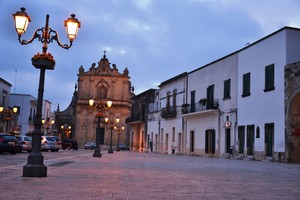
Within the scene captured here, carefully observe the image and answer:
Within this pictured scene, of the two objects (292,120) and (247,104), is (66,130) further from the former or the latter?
(292,120)

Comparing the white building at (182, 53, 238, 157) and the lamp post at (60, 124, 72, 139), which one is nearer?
the white building at (182, 53, 238, 157)

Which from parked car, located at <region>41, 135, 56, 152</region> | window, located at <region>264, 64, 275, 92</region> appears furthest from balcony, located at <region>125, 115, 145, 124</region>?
window, located at <region>264, 64, 275, 92</region>

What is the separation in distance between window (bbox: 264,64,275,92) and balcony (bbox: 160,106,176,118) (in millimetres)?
18116

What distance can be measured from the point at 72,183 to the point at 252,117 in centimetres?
2112

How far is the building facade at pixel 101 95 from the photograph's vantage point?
240ft

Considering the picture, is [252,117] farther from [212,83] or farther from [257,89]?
[212,83]

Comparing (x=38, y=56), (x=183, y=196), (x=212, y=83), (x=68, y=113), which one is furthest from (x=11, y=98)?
(x=183, y=196)

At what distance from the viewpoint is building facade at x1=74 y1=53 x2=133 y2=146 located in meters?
73.2

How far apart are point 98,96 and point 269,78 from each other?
161 ft

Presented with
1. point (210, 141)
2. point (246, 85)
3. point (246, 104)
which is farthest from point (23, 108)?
point (246, 104)

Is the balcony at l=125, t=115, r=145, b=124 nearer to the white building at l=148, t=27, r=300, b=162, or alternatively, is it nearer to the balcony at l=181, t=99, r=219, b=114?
the white building at l=148, t=27, r=300, b=162

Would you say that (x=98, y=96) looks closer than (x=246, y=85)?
No

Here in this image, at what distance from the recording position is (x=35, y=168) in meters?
10.3

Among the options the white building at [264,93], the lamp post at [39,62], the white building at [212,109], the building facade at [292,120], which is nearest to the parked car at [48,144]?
the white building at [212,109]
